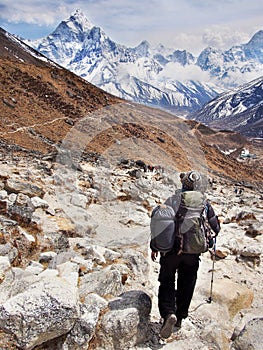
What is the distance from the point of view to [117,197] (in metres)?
15.5

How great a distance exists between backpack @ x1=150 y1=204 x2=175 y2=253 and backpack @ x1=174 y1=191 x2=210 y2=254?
0.14 meters

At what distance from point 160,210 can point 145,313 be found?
172 cm

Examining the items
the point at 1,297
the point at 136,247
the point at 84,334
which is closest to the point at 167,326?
the point at 84,334

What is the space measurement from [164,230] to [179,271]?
0.98 metres

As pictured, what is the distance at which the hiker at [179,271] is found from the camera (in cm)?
538

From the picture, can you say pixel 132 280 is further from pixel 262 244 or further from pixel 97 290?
pixel 262 244

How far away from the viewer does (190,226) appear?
5.24m

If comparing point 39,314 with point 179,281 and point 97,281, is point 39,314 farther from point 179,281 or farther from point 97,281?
point 179,281

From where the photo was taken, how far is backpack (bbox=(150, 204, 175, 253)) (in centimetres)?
515

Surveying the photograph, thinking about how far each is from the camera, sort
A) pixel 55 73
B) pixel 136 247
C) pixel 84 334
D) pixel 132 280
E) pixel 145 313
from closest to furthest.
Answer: pixel 84 334, pixel 145 313, pixel 132 280, pixel 136 247, pixel 55 73

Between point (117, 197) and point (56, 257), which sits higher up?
point (117, 197)

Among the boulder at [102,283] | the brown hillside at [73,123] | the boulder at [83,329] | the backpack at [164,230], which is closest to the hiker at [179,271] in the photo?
the backpack at [164,230]

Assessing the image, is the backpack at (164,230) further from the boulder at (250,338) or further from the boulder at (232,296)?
the boulder at (232,296)

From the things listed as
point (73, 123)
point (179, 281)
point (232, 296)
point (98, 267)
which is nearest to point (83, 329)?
point (179, 281)
